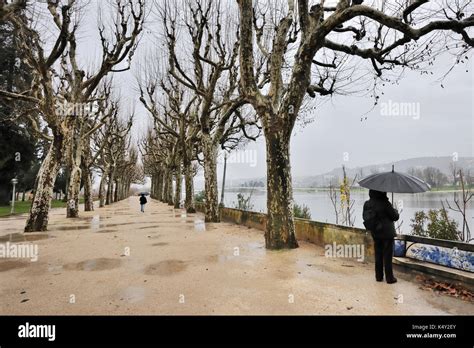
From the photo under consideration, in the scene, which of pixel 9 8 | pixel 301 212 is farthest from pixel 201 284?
pixel 301 212

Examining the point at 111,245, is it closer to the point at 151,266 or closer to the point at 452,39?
the point at 151,266

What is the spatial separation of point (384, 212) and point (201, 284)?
349 centimetres

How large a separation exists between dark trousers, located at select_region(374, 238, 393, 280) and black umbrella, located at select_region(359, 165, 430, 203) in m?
0.95

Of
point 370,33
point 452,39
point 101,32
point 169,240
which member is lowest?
point 169,240

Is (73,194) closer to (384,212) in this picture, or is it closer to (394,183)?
(384,212)

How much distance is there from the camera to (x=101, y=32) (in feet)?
46.2

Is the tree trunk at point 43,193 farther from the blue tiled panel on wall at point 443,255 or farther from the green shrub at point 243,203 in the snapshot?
the blue tiled panel on wall at point 443,255

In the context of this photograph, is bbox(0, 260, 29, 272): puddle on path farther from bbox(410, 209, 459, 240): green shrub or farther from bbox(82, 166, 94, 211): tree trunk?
bbox(82, 166, 94, 211): tree trunk

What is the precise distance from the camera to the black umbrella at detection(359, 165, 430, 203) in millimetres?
4812
